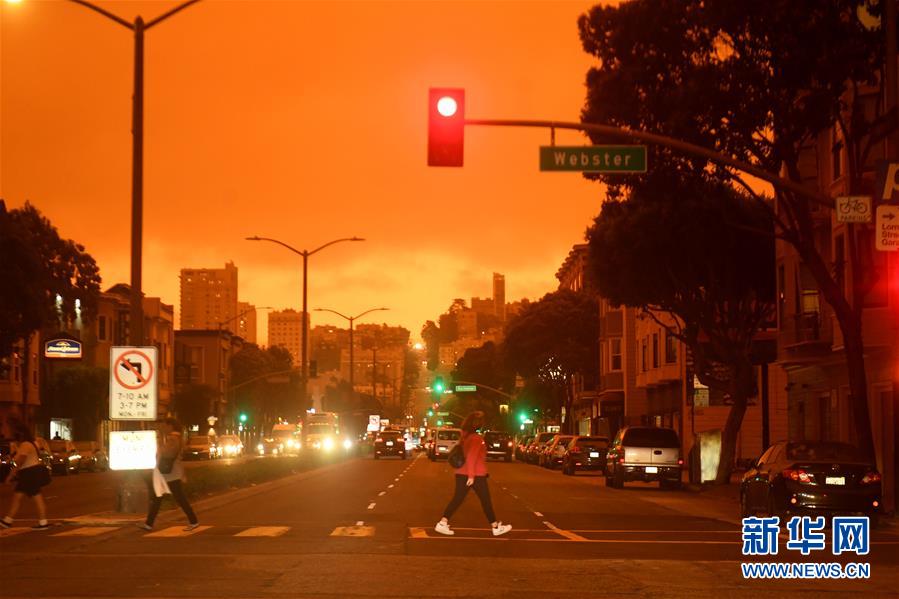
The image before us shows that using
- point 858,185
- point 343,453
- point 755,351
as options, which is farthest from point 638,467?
point 343,453

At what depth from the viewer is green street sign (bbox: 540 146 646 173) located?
20.1 m

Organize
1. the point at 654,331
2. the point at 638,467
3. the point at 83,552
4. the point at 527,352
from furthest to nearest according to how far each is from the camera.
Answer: the point at 527,352, the point at 654,331, the point at 638,467, the point at 83,552

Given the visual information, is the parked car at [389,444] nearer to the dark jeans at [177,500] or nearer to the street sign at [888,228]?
the dark jeans at [177,500]

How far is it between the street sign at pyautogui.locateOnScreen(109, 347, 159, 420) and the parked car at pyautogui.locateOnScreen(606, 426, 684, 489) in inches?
804

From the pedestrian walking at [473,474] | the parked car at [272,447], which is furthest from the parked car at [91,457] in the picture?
the pedestrian walking at [473,474]

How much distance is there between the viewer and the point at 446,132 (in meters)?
19.0

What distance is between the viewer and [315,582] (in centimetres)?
1402

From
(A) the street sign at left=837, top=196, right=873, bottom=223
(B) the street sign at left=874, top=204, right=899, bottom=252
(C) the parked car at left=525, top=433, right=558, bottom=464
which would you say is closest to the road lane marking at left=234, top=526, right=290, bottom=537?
(A) the street sign at left=837, top=196, right=873, bottom=223

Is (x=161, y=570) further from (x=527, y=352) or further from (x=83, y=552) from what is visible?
(x=527, y=352)

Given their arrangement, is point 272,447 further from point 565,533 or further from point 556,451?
point 565,533

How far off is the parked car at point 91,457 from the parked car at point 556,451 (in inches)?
828

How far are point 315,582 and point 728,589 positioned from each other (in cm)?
433

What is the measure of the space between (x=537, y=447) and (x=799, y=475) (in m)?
48.8

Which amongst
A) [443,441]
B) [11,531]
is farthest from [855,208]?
[443,441]
